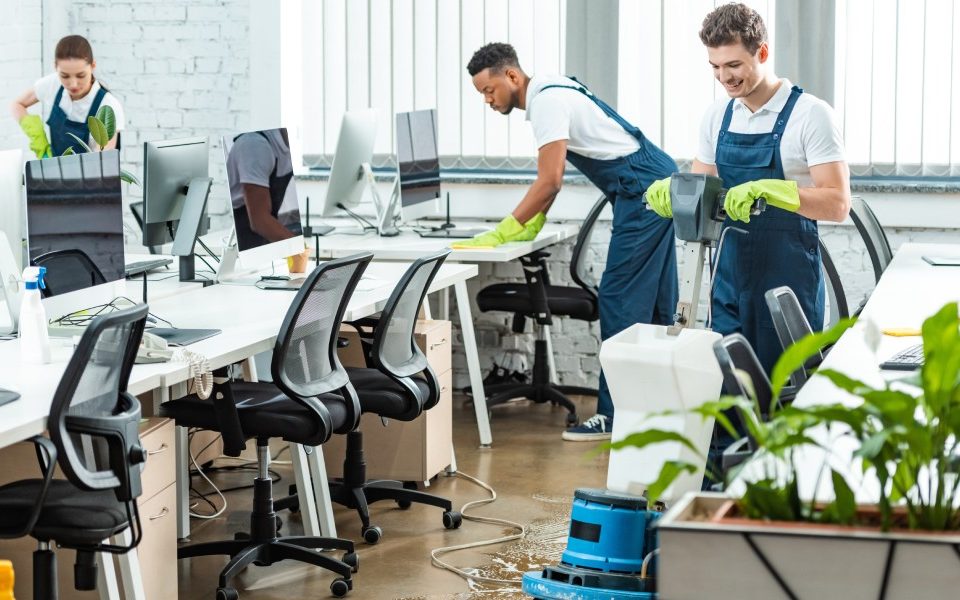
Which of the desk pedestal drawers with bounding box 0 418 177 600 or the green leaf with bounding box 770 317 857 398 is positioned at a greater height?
the green leaf with bounding box 770 317 857 398

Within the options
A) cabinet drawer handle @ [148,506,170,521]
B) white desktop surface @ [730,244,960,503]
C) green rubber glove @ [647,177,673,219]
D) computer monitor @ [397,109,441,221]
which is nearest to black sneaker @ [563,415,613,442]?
computer monitor @ [397,109,441,221]

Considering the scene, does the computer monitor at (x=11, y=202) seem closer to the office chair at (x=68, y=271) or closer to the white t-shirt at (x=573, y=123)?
the office chair at (x=68, y=271)

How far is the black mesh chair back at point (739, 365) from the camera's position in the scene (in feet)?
7.39

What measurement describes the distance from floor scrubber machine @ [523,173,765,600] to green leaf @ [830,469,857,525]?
817mm

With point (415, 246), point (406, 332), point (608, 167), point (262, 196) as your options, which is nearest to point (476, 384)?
point (415, 246)

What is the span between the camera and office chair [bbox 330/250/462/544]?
3.73 m

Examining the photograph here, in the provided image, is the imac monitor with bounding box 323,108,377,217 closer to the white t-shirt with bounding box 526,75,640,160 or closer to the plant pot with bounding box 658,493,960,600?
the white t-shirt with bounding box 526,75,640,160

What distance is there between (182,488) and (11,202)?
0.97 metres

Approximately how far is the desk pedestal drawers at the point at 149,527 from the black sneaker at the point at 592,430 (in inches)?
89.0

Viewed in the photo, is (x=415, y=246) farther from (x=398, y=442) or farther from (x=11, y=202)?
(x=11, y=202)

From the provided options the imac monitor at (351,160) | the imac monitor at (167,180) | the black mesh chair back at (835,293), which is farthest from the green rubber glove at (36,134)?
the black mesh chair back at (835,293)

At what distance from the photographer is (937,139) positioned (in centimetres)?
548

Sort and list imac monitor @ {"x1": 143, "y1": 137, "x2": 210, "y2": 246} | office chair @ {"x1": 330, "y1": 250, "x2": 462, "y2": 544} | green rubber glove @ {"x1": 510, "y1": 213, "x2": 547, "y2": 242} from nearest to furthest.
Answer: office chair @ {"x1": 330, "y1": 250, "x2": 462, "y2": 544} < imac monitor @ {"x1": 143, "y1": 137, "x2": 210, "y2": 246} < green rubber glove @ {"x1": 510, "y1": 213, "x2": 547, "y2": 242}

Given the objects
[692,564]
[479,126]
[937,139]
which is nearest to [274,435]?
[692,564]
